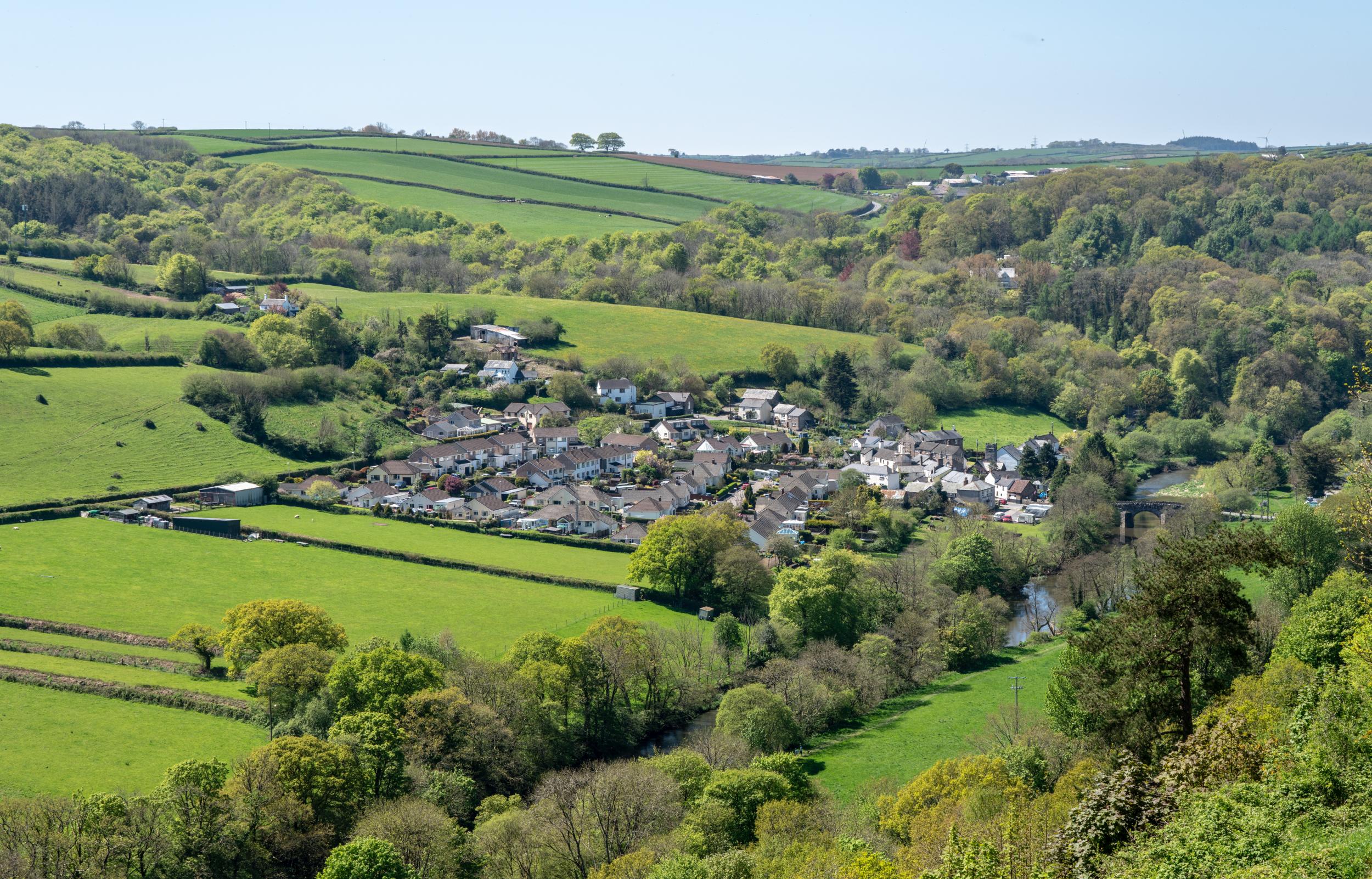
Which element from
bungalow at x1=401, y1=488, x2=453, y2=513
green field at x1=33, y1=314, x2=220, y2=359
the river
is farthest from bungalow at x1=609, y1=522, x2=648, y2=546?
green field at x1=33, y1=314, x2=220, y2=359

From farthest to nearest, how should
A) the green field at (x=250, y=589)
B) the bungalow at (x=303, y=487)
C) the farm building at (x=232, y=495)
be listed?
1. the bungalow at (x=303, y=487)
2. the farm building at (x=232, y=495)
3. the green field at (x=250, y=589)

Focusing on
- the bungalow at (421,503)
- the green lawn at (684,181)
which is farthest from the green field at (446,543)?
the green lawn at (684,181)

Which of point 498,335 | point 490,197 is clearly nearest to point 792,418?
point 498,335

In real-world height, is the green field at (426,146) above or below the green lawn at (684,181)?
above

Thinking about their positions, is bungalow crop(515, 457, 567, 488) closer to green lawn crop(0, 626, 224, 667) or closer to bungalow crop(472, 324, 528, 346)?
bungalow crop(472, 324, 528, 346)

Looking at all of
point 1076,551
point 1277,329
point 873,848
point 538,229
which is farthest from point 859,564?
point 538,229

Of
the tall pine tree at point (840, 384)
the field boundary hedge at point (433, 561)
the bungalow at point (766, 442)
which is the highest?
the tall pine tree at point (840, 384)

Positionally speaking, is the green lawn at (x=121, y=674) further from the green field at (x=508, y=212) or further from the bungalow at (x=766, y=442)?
the green field at (x=508, y=212)

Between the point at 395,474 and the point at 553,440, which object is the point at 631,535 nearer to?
the point at 395,474
